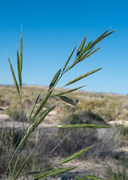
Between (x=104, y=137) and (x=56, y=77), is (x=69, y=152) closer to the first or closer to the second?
(x=104, y=137)

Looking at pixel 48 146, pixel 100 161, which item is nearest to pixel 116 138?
pixel 100 161

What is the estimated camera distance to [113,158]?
16.5 feet

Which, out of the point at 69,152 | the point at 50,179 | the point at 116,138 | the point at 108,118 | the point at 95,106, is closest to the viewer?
the point at 50,179

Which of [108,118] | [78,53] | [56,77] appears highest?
[78,53]

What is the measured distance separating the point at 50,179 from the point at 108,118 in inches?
450

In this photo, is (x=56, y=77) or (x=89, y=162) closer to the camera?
(x=56, y=77)

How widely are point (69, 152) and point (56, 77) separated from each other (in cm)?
435

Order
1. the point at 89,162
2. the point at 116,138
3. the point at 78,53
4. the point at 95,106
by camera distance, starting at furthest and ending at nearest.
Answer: the point at 95,106
the point at 116,138
the point at 89,162
the point at 78,53

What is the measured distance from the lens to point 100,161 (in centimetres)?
466

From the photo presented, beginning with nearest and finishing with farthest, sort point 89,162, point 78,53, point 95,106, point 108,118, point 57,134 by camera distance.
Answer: point 78,53 → point 89,162 → point 57,134 → point 108,118 → point 95,106

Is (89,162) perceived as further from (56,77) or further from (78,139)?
(56,77)

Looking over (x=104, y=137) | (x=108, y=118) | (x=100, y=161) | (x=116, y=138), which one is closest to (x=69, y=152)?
(x=100, y=161)

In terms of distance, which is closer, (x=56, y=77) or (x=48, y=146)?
(x=56, y=77)

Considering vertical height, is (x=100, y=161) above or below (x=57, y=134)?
below
